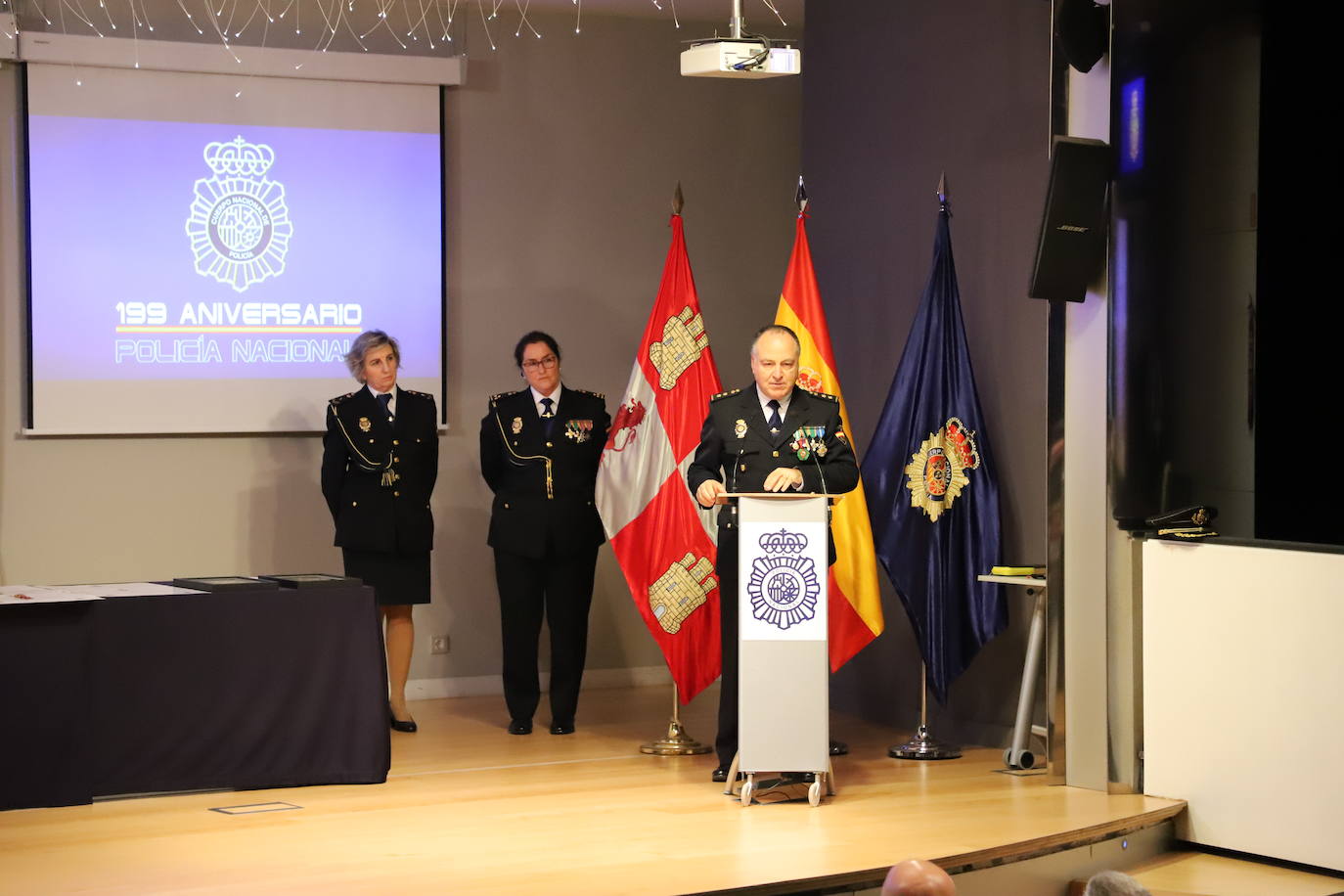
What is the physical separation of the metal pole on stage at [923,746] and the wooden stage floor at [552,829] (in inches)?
3.1

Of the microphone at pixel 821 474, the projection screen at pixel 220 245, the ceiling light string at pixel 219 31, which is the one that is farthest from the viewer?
the ceiling light string at pixel 219 31

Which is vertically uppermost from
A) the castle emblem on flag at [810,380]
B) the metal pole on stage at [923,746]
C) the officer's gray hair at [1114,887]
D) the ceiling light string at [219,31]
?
the ceiling light string at [219,31]

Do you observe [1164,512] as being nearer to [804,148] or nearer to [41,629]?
[804,148]

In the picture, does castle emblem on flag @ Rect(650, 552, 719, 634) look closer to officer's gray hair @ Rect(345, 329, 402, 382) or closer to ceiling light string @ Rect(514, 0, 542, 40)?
officer's gray hair @ Rect(345, 329, 402, 382)

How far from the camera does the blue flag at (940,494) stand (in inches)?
231

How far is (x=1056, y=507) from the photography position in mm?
5227

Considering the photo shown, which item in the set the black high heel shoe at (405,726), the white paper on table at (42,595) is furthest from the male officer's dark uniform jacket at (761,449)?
the white paper on table at (42,595)

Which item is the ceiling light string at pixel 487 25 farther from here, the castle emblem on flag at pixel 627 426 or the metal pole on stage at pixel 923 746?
the metal pole on stage at pixel 923 746

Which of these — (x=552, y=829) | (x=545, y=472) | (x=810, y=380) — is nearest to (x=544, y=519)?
(x=545, y=472)

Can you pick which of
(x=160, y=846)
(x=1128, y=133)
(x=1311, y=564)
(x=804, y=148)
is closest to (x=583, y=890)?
(x=160, y=846)

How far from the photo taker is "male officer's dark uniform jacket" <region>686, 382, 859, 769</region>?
5168 millimetres

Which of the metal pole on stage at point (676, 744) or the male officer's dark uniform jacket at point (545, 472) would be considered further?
the male officer's dark uniform jacket at point (545, 472)

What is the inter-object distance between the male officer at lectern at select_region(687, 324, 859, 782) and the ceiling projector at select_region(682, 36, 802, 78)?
844 millimetres

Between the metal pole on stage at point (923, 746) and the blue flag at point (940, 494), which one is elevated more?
the blue flag at point (940, 494)
